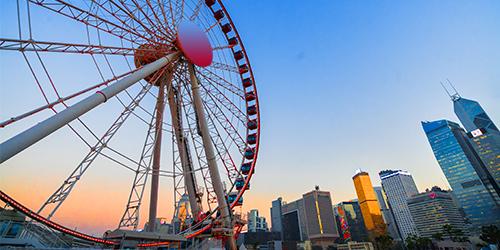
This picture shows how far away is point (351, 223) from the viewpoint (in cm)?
16638

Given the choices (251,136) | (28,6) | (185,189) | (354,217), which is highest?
(354,217)

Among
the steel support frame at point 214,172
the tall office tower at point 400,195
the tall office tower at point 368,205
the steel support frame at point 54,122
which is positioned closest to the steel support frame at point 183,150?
the steel support frame at point 214,172

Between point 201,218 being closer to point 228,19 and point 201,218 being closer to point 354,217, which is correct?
point 228,19

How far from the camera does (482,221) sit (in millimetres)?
115688

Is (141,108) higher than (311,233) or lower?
lower

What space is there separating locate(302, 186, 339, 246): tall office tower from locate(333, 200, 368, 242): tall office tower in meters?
15.7

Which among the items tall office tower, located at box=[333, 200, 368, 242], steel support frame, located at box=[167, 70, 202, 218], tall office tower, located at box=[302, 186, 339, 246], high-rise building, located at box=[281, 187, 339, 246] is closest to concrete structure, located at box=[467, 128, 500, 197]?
tall office tower, located at box=[333, 200, 368, 242]

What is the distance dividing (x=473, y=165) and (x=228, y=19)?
156594mm

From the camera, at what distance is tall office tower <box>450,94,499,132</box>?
13412 cm

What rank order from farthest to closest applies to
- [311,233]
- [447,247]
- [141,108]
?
[311,233] < [447,247] < [141,108]

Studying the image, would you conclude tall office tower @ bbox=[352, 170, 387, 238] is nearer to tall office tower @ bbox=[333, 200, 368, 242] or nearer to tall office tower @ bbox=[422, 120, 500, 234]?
tall office tower @ bbox=[333, 200, 368, 242]

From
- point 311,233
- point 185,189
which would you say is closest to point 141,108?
point 185,189

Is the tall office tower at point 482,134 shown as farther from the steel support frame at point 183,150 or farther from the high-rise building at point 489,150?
the steel support frame at point 183,150

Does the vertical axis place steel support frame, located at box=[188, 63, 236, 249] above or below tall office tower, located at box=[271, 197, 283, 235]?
below
